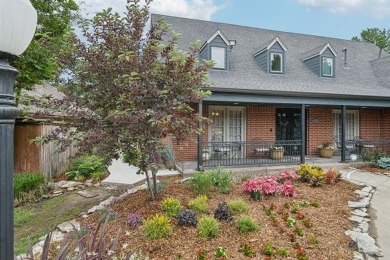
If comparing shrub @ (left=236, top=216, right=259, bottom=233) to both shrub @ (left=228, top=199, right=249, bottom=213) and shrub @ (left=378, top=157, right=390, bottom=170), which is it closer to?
shrub @ (left=228, top=199, right=249, bottom=213)

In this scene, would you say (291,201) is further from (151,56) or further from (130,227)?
(151,56)

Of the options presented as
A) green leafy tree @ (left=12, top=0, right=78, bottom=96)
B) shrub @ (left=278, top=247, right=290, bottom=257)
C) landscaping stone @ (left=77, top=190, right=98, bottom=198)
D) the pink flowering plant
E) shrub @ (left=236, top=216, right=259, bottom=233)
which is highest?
green leafy tree @ (left=12, top=0, right=78, bottom=96)

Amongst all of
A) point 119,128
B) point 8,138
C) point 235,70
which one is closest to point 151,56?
point 119,128

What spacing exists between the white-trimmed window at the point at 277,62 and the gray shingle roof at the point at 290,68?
0.36 m

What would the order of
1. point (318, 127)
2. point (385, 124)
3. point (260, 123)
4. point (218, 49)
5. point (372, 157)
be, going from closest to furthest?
point (372, 157)
point (218, 49)
point (260, 123)
point (318, 127)
point (385, 124)

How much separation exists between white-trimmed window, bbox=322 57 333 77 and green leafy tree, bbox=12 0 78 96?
1218cm

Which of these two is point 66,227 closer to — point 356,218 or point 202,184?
point 202,184

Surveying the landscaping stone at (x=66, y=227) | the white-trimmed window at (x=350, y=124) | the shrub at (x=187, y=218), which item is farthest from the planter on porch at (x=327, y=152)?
the landscaping stone at (x=66, y=227)

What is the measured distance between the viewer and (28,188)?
821 cm

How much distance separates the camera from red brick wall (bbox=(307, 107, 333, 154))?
13945mm

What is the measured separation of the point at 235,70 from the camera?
13.0 m

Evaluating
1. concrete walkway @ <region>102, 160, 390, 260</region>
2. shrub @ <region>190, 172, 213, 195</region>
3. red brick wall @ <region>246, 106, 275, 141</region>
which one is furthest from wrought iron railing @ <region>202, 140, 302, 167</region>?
shrub @ <region>190, 172, 213, 195</region>

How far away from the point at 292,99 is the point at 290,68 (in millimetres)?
3961

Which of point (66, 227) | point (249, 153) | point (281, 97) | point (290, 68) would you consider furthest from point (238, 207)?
point (290, 68)
